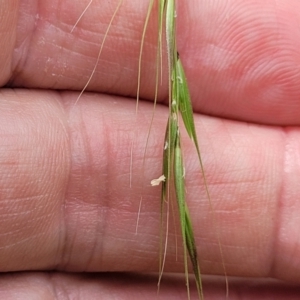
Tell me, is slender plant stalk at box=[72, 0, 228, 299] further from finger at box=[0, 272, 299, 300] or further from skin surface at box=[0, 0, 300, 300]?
finger at box=[0, 272, 299, 300]

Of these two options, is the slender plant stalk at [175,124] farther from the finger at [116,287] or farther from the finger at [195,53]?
the finger at [116,287]

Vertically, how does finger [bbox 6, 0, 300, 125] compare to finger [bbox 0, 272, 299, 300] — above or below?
above

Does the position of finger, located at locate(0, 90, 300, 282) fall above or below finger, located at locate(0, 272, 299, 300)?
above

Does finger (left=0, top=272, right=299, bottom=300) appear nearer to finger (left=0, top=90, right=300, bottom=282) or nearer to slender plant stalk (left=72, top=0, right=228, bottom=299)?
finger (left=0, top=90, right=300, bottom=282)

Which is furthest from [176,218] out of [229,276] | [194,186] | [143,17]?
[143,17]

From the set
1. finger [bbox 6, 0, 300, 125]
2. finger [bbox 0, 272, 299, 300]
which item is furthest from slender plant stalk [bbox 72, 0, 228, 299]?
finger [bbox 0, 272, 299, 300]

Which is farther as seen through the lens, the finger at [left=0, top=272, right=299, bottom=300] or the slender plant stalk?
the finger at [left=0, top=272, right=299, bottom=300]

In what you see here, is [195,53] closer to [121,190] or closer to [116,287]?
[121,190]

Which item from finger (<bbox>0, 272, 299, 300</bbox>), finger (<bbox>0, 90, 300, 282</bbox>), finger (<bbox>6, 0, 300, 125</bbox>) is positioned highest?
finger (<bbox>6, 0, 300, 125</bbox>)
